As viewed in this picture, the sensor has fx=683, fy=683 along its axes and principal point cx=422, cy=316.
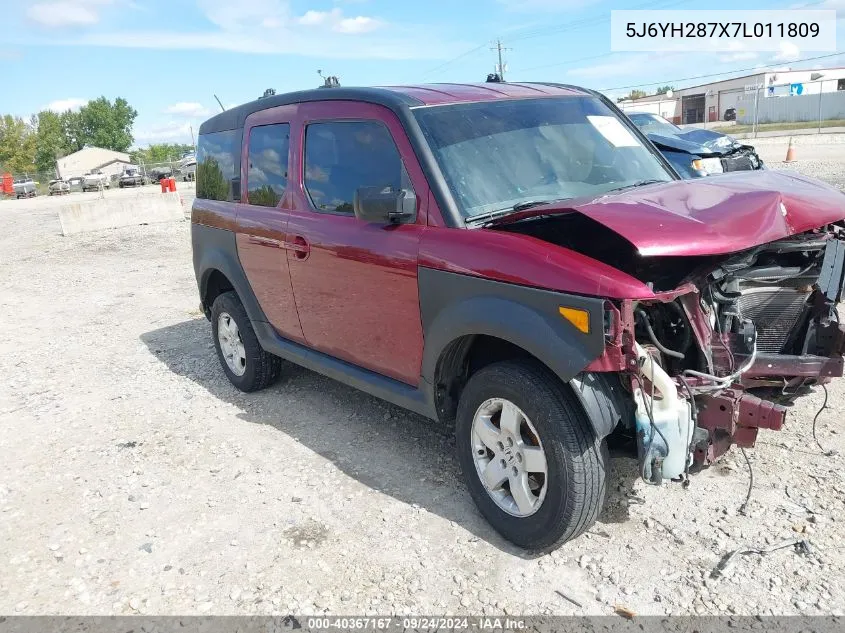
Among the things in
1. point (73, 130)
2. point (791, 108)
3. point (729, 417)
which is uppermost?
point (73, 130)

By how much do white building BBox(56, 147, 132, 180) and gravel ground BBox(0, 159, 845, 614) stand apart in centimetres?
8549

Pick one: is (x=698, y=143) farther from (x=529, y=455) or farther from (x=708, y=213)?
(x=529, y=455)

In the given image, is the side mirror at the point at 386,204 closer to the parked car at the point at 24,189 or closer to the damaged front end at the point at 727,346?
the damaged front end at the point at 727,346

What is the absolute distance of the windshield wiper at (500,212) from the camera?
3.32 meters

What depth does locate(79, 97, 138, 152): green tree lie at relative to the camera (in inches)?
4090

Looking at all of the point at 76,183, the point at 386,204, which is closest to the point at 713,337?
the point at 386,204

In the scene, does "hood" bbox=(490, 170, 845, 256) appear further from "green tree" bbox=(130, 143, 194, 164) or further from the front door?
"green tree" bbox=(130, 143, 194, 164)

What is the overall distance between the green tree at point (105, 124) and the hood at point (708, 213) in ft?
376

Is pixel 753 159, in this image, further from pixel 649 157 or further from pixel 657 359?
pixel 657 359

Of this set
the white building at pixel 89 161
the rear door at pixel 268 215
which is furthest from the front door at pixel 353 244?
the white building at pixel 89 161

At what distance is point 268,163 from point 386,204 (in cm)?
167

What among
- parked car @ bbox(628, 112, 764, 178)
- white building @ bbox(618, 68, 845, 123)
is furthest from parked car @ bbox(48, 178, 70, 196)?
parked car @ bbox(628, 112, 764, 178)

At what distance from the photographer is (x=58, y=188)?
4500cm

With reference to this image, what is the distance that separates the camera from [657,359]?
2900 mm
